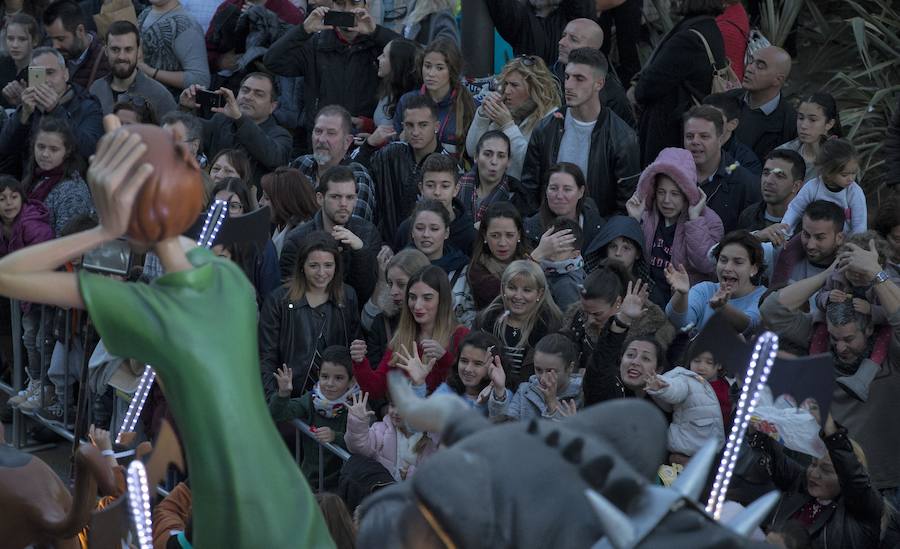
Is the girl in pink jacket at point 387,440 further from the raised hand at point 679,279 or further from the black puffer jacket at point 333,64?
the black puffer jacket at point 333,64

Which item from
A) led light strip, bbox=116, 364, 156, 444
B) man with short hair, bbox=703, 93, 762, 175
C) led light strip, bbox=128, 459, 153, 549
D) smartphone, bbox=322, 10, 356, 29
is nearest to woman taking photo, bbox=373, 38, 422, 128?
smartphone, bbox=322, 10, 356, 29

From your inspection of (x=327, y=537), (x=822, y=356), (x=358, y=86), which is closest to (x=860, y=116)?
(x=358, y=86)

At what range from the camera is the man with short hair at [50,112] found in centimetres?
873

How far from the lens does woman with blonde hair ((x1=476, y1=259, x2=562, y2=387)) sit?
641cm

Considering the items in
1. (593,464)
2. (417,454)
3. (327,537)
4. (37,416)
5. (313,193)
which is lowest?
(37,416)

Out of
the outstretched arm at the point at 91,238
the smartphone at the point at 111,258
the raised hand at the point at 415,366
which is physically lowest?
the raised hand at the point at 415,366

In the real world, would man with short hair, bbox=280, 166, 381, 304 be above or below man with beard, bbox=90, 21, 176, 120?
below

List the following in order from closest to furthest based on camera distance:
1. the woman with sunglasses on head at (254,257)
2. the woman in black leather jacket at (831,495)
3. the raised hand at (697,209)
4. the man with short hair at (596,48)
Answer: the woman in black leather jacket at (831,495)
the raised hand at (697,209)
the woman with sunglasses on head at (254,257)
the man with short hair at (596,48)

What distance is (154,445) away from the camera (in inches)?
131

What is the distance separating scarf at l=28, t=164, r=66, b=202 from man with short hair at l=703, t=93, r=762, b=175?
3.59m

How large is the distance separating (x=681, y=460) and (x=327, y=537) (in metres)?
2.79

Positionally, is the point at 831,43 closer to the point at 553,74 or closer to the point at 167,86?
the point at 553,74

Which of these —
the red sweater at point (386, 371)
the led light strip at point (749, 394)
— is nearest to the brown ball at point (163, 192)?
the led light strip at point (749, 394)

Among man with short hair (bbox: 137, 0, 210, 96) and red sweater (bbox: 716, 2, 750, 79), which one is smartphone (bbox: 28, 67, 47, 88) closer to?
man with short hair (bbox: 137, 0, 210, 96)
